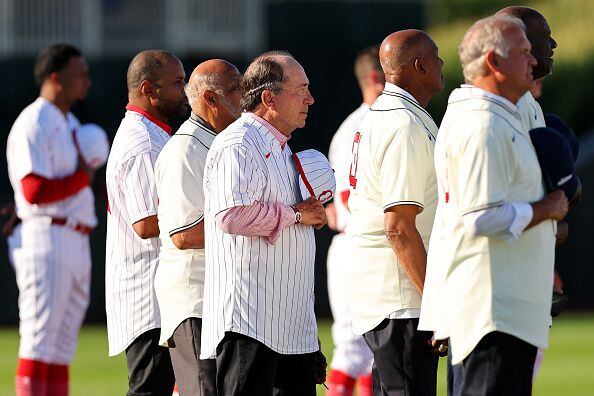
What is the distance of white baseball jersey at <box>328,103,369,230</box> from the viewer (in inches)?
370

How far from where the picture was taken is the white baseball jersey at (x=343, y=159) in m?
9.39

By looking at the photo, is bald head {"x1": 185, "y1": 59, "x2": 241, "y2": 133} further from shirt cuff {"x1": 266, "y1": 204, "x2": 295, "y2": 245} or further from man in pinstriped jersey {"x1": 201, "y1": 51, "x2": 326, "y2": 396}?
shirt cuff {"x1": 266, "y1": 204, "x2": 295, "y2": 245}

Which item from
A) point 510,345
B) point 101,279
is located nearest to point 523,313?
point 510,345

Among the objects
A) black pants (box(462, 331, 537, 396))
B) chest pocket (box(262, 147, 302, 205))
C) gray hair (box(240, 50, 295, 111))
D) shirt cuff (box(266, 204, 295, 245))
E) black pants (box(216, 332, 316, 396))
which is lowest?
black pants (box(216, 332, 316, 396))

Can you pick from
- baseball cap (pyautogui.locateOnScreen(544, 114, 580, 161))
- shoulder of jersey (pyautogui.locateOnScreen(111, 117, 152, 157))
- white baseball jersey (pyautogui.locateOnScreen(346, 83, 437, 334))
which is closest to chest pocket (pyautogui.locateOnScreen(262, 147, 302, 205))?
white baseball jersey (pyautogui.locateOnScreen(346, 83, 437, 334))

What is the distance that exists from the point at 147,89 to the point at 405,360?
215 centimetres

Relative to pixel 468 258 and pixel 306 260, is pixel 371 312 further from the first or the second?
pixel 468 258

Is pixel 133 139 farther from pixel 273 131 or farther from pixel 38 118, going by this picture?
pixel 38 118

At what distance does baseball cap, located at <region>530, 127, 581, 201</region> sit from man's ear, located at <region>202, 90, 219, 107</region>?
191 centimetres

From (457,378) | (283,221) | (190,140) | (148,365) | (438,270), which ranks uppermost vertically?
(190,140)

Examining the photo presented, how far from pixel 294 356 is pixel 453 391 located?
86cm

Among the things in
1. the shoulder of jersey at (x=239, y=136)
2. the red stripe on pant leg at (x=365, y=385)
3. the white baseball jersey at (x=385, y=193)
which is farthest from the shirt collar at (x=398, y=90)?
the red stripe on pant leg at (x=365, y=385)

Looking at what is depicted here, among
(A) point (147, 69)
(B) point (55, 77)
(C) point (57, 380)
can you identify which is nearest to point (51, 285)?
(C) point (57, 380)

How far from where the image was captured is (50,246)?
9625 millimetres
